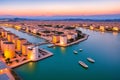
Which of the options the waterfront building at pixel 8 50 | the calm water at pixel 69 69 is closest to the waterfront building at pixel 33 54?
the calm water at pixel 69 69

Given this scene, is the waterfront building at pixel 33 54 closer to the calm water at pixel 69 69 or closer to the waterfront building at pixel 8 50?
the calm water at pixel 69 69

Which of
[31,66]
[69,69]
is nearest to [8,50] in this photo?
[31,66]

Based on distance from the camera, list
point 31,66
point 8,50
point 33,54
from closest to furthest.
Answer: point 31,66 → point 33,54 → point 8,50

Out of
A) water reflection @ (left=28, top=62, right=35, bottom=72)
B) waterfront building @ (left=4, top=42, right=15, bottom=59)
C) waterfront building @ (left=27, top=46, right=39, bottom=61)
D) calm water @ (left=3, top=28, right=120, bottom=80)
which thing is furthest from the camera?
waterfront building @ (left=4, top=42, right=15, bottom=59)

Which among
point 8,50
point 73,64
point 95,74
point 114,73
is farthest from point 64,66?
point 8,50

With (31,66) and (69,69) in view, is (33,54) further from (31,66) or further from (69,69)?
(69,69)

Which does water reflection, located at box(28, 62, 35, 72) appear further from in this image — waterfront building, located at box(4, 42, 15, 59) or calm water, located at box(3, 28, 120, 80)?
waterfront building, located at box(4, 42, 15, 59)

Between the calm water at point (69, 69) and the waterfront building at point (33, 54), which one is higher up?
the waterfront building at point (33, 54)

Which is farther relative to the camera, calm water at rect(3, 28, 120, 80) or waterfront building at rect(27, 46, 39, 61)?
waterfront building at rect(27, 46, 39, 61)

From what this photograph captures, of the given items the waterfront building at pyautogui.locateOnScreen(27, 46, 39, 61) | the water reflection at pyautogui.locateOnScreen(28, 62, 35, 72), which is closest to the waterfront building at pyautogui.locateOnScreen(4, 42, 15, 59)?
the waterfront building at pyautogui.locateOnScreen(27, 46, 39, 61)

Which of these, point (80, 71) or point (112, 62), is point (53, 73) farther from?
point (112, 62)

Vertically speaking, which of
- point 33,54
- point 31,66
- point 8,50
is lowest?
point 31,66
